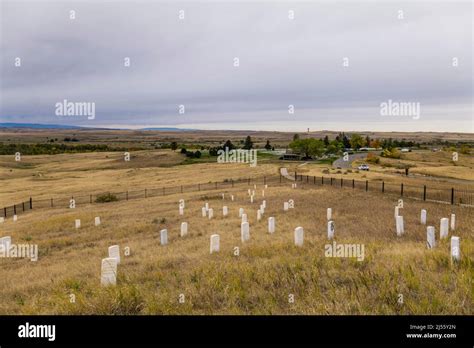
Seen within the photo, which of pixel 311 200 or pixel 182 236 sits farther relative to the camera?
pixel 311 200

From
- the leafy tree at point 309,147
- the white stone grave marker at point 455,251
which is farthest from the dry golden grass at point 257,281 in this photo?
the leafy tree at point 309,147

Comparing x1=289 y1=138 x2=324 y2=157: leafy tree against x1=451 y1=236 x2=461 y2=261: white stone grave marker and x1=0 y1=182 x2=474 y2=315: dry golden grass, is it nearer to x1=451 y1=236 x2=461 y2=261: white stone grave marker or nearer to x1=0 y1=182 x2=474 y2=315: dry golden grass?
x1=0 y1=182 x2=474 y2=315: dry golden grass

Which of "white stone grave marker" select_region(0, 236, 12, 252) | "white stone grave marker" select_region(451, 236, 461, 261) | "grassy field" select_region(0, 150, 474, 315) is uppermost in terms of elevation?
"white stone grave marker" select_region(451, 236, 461, 261)

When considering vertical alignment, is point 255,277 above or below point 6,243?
above

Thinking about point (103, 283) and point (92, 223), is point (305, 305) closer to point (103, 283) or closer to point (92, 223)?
point (103, 283)

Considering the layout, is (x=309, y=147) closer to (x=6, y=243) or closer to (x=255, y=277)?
(x=6, y=243)

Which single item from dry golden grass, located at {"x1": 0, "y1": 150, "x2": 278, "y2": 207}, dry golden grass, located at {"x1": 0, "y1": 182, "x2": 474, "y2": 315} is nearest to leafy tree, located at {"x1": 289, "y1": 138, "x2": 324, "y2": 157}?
dry golden grass, located at {"x1": 0, "y1": 150, "x2": 278, "y2": 207}

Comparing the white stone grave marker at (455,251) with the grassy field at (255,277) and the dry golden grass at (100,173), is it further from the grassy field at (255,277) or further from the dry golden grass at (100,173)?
the dry golden grass at (100,173)

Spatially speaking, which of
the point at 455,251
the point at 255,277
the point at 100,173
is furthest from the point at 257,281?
the point at 100,173

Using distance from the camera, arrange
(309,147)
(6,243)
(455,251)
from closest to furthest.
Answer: (455,251) < (6,243) < (309,147)

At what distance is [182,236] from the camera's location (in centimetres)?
1572

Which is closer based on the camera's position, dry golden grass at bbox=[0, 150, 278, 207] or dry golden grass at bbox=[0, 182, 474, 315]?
dry golden grass at bbox=[0, 182, 474, 315]
